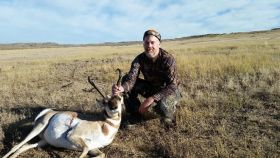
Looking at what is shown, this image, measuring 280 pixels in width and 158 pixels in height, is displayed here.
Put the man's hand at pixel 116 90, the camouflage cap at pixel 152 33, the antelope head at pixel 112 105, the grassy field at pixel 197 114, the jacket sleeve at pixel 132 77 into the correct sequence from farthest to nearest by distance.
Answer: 1. the jacket sleeve at pixel 132 77
2. the camouflage cap at pixel 152 33
3. the man's hand at pixel 116 90
4. the grassy field at pixel 197 114
5. the antelope head at pixel 112 105

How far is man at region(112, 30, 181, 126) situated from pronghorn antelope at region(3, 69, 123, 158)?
1.69 feet

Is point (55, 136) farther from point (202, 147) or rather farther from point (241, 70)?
point (241, 70)

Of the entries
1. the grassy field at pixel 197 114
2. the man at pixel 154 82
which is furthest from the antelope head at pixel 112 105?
the grassy field at pixel 197 114

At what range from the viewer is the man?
725 centimetres

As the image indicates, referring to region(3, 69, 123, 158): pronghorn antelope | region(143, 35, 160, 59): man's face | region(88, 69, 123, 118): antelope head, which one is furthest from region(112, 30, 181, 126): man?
region(3, 69, 123, 158): pronghorn antelope

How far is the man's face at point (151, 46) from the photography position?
23.8ft

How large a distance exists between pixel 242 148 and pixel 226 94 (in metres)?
3.45

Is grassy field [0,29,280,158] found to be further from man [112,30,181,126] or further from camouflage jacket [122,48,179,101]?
camouflage jacket [122,48,179,101]

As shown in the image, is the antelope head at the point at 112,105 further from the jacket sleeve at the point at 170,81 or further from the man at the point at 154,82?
the jacket sleeve at the point at 170,81

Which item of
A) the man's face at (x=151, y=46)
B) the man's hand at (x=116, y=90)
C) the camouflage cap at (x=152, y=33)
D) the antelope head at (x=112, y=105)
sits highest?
the camouflage cap at (x=152, y=33)

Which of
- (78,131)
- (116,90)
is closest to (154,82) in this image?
(116,90)

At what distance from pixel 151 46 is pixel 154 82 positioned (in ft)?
3.18

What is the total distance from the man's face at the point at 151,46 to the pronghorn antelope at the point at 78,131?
1309 millimetres

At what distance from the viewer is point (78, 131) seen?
6.16 meters
